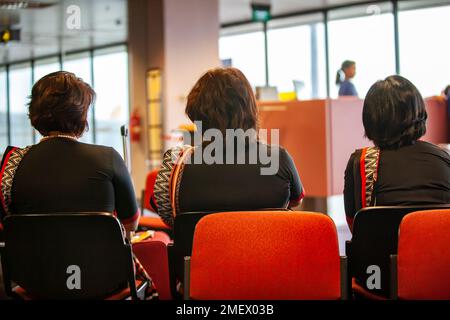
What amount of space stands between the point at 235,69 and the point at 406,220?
831mm

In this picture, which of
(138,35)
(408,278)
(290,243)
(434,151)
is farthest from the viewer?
(138,35)

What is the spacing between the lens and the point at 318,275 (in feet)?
5.26

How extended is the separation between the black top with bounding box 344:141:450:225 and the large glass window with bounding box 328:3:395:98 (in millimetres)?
7151

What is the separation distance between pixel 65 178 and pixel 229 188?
1.79 ft

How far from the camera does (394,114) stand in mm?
2119

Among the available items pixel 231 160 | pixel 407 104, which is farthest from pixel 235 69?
pixel 407 104

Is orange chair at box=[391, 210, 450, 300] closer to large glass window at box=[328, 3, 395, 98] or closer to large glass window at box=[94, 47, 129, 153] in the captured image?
large glass window at box=[328, 3, 395, 98]

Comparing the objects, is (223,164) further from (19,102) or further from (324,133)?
(19,102)

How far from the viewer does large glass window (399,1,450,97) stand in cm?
892

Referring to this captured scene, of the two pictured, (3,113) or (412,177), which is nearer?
(412,177)

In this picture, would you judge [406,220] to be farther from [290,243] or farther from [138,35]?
[138,35]

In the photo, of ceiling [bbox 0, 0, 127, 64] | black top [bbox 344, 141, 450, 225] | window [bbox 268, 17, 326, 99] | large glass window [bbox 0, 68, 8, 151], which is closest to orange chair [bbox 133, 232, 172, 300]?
black top [bbox 344, 141, 450, 225]

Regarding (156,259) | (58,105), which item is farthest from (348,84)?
(58,105)
